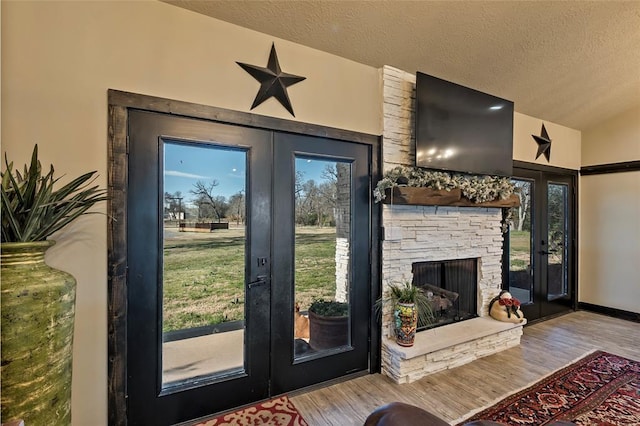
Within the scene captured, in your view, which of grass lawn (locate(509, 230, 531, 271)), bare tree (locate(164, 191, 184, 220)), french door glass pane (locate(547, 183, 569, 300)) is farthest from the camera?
french door glass pane (locate(547, 183, 569, 300))

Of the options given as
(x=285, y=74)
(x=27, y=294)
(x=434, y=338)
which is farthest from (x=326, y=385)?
(x=285, y=74)

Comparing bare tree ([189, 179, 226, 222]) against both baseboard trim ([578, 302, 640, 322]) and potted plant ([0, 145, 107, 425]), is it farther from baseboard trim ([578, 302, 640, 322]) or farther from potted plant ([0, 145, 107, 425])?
baseboard trim ([578, 302, 640, 322])

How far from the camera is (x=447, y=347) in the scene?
9.14 feet

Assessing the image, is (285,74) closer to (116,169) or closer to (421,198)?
(116,169)

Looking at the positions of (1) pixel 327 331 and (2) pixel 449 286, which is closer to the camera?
(1) pixel 327 331

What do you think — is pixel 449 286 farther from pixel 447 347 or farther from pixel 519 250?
pixel 519 250

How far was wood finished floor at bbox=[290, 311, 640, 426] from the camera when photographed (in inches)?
88.7

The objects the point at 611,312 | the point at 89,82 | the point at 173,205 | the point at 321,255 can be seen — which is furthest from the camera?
the point at 611,312

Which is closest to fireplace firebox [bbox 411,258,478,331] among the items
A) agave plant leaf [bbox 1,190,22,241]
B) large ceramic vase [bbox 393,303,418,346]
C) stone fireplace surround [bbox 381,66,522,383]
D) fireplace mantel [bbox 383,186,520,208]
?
stone fireplace surround [bbox 381,66,522,383]

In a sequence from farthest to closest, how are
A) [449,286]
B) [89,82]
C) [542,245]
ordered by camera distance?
[542,245], [449,286], [89,82]

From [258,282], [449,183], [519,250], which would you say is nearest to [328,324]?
[258,282]

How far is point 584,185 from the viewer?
4762mm

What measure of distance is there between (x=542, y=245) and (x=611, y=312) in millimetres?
1521

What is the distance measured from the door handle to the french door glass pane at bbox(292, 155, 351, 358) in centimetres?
29
